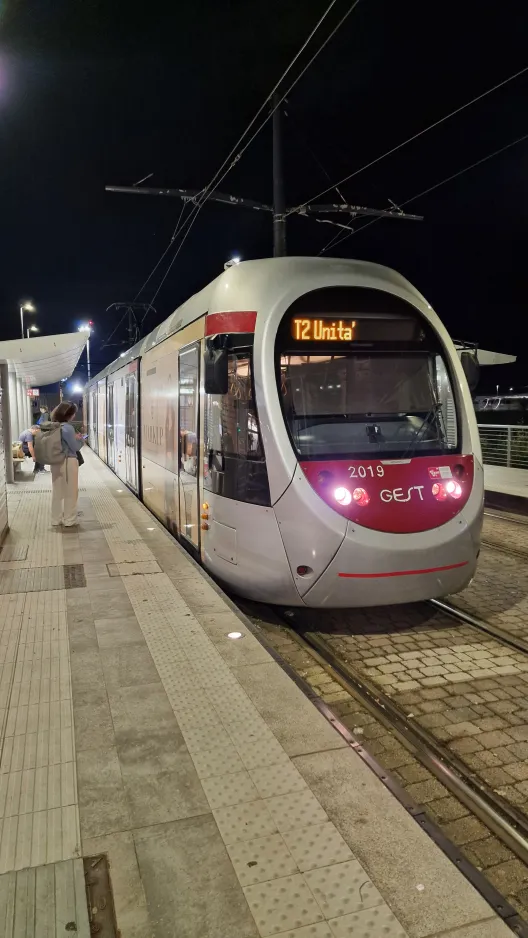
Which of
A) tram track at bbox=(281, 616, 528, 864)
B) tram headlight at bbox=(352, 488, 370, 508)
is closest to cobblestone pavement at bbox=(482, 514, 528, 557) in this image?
tram headlight at bbox=(352, 488, 370, 508)

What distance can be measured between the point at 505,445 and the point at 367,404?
13.8m

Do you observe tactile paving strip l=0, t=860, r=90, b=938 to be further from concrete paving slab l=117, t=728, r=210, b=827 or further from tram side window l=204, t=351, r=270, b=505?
tram side window l=204, t=351, r=270, b=505

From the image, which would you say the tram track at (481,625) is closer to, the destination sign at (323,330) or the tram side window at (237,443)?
the tram side window at (237,443)

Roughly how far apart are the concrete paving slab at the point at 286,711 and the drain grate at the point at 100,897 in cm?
113

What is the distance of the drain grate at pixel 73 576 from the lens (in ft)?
20.1

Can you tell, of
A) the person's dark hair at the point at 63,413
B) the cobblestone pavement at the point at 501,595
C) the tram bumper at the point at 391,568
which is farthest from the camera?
the person's dark hair at the point at 63,413

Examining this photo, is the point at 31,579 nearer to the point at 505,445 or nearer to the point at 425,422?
the point at 425,422

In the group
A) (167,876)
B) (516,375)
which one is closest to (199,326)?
(167,876)

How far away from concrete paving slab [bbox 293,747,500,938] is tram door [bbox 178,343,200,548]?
3.97 m

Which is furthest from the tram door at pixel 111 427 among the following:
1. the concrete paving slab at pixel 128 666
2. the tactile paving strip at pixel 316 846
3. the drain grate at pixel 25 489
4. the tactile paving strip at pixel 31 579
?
the tactile paving strip at pixel 316 846

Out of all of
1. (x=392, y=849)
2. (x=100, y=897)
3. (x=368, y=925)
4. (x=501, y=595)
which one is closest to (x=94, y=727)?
(x=100, y=897)

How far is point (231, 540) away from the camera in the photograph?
5.79 metres

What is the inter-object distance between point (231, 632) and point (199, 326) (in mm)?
3368

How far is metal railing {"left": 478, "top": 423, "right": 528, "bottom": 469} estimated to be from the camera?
1717 centimetres
